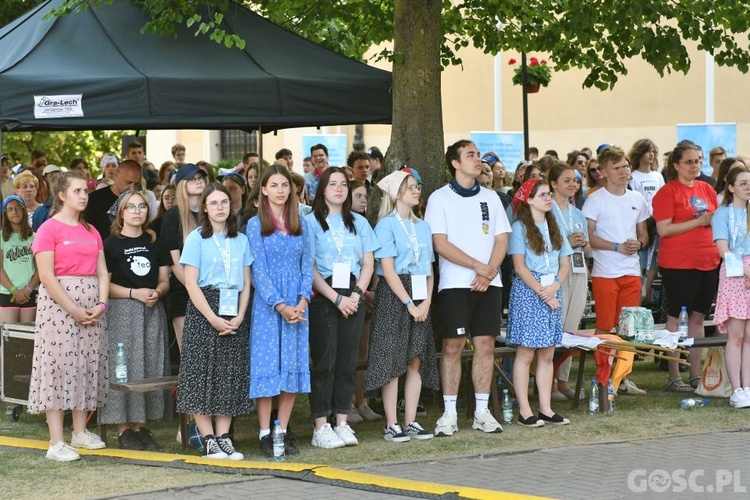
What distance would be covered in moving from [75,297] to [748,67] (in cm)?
627

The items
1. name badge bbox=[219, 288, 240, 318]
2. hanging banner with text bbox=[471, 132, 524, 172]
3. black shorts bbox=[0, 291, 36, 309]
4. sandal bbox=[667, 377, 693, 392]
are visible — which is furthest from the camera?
hanging banner with text bbox=[471, 132, 524, 172]

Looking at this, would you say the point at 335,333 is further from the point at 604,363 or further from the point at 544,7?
the point at 544,7

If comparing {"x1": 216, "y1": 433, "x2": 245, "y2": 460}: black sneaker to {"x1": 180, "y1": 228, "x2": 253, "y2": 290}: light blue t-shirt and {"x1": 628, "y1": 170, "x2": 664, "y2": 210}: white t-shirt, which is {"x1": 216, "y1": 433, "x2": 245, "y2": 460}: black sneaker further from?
{"x1": 628, "y1": 170, "x2": 664, "y2": 210}: white t-shirt

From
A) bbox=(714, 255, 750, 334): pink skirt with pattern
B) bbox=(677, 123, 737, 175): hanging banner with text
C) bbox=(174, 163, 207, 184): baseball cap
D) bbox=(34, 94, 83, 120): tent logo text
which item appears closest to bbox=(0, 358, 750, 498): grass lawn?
bbox=(714, 255, 750, 334): pink skirt with pattern

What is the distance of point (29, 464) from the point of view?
25.9ft

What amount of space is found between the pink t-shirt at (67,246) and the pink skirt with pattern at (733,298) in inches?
191

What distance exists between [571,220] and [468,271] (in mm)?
1588

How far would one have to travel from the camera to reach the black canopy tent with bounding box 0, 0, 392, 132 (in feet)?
29.8

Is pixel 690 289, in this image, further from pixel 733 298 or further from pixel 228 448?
pixel 228 448

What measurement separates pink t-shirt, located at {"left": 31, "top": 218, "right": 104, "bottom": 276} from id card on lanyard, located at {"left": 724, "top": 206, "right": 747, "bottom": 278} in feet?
15.7

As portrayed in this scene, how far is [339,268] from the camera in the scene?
830 cm

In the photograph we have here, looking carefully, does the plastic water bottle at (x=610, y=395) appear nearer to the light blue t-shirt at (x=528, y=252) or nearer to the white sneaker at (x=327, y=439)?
the light blue t-shirt at (x=528, y=252)

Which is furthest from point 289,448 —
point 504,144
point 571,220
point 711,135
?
point 711,135

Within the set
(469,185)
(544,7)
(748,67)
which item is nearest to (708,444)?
(469,185)
